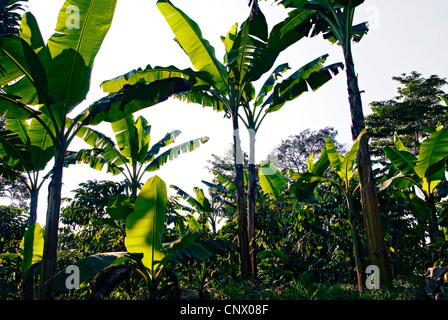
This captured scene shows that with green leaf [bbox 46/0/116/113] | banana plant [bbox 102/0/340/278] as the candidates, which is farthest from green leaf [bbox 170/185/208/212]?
green leaf [bbox 46/0/116/113]

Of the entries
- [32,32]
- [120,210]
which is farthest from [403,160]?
[32,32]

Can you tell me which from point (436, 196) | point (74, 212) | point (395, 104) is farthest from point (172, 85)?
point (395, 104)

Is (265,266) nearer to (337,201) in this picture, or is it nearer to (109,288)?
(337,201)

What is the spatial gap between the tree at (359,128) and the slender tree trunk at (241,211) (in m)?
2.11

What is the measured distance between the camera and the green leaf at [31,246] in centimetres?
580

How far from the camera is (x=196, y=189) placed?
10133 millimetres

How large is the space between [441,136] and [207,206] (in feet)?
19.3

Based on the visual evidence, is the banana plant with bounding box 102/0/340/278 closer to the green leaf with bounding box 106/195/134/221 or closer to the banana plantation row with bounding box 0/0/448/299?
the banana plantation row with bounding box 0/0/448/299

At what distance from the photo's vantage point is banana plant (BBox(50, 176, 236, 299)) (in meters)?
4.35

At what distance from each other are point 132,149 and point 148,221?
4.07 meters

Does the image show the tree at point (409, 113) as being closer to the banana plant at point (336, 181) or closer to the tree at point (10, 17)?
the banana plant at point (336, 181)

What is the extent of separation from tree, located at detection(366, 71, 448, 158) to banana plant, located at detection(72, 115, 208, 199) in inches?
489

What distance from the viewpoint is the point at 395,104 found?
17.8m

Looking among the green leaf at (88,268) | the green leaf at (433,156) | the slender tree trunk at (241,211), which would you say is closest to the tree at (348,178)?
the green leaf at (433,156)
